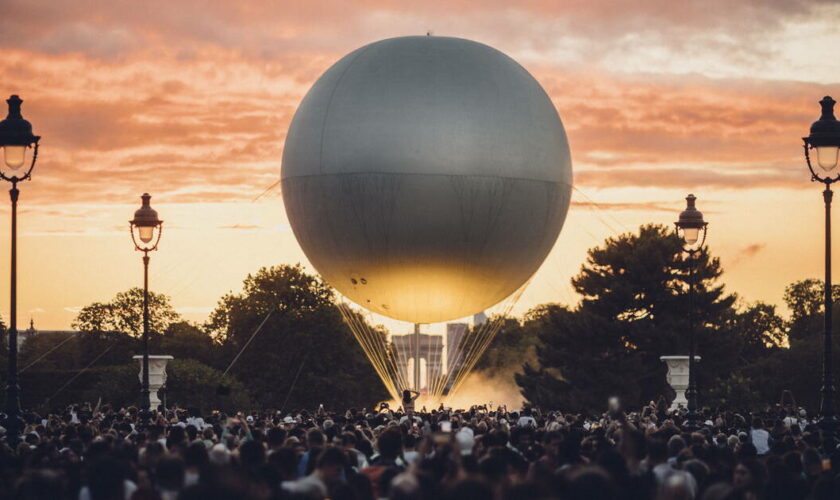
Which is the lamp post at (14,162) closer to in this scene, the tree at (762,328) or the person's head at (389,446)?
the person's head at (389,446)

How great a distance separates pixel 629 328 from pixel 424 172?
150 ft

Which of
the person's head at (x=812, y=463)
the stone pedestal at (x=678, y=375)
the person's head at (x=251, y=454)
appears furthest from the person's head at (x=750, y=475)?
the stone pedestal at (x=678, y=375)

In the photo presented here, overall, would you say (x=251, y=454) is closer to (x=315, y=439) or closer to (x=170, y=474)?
(x=170, y=474)

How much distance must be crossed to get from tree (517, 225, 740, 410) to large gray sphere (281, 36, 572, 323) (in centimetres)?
3837

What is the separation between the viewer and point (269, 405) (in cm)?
9706

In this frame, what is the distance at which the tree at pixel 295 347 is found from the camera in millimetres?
98875

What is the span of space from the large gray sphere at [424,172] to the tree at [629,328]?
3837 centimetres

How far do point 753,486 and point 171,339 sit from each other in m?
105

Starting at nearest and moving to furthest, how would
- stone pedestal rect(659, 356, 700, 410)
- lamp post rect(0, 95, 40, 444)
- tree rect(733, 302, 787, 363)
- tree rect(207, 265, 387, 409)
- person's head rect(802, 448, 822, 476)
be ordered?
person's head rect(802, 448, 822, 476), lamp post rect(0, 95, 40, 444), stone pedestal rect(659, 356, 700, 410), tree rect(207, 265, 387, 409), tree rect(733, 302, 787, 363)

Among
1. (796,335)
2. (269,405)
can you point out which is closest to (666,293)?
(269,405)

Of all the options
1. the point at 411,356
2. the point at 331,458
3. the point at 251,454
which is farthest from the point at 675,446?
the point at 411,356

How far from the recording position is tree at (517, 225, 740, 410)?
79.2 metres

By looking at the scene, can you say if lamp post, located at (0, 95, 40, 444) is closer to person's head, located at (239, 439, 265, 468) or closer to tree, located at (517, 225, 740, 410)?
person's head, located at (239, 439, 265, 468)

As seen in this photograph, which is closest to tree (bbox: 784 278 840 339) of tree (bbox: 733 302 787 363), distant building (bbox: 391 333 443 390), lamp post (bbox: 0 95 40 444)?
tree (bbox: 733 302 787 363)
